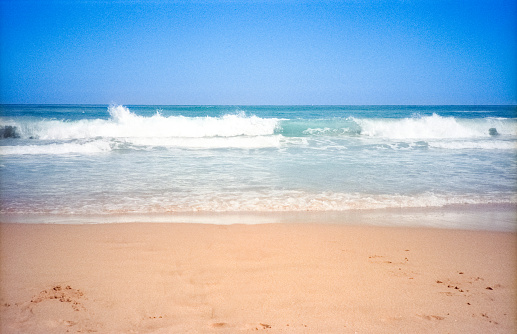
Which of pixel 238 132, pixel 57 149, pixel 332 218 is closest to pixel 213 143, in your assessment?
pixel 238 132

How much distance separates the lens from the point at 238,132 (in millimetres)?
22062

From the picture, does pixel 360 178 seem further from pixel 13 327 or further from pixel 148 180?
pixel 13 327

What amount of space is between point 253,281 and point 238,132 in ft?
63.5

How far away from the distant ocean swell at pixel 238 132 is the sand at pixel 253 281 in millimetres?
11073

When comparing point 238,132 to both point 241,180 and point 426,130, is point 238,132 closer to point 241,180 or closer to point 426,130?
point 426,130

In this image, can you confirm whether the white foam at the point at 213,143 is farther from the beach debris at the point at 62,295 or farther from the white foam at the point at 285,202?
the beach debris at the point at 62,295

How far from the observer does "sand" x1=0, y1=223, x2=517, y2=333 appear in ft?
8.15

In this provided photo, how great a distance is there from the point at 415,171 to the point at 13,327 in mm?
9118

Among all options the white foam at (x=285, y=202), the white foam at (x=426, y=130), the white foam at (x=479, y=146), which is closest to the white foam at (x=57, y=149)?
the white foam at (x=285, y=202)

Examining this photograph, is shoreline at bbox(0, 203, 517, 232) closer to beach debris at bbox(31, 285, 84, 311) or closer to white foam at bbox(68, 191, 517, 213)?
white foam at bbox(68, 191, 517, 213)

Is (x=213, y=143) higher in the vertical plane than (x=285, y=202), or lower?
higher

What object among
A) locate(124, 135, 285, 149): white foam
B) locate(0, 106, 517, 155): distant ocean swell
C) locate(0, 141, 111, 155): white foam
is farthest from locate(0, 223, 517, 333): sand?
locate(0, 106, 517, 155): distant ocean swell

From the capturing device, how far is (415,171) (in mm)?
9023

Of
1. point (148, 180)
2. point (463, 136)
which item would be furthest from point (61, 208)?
point (463, 136)
